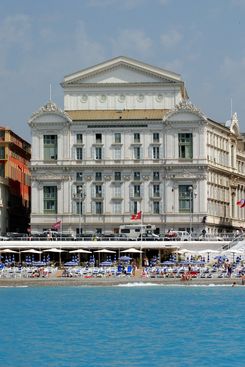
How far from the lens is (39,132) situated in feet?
533

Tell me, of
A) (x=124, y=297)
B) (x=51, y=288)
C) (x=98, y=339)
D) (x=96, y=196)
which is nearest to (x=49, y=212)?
(x=96, y=196)

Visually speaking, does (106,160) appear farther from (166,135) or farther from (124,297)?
(124,297)

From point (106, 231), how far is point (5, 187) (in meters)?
20.2

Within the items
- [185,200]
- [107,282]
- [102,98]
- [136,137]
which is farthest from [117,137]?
[107,282]

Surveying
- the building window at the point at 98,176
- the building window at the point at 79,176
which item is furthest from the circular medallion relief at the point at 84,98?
the building window at the point at 98,176

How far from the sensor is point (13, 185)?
7254 inches

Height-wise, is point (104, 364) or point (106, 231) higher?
point (106, 231)

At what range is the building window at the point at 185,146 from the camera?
16212cm

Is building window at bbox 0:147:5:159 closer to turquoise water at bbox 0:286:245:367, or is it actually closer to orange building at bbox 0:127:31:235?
orange building at bbox 0:127:31:235

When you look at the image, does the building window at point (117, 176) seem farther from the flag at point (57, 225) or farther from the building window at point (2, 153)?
the building window at point (2, 153)

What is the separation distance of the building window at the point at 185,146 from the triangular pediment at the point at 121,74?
8730 millimetres

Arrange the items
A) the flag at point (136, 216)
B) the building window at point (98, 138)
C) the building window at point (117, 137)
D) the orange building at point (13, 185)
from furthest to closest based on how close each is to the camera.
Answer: the orange building at point (13, 185) < the building window at point (98, 138) < the building window at point (117, 137) < the flag at point (136, 216)

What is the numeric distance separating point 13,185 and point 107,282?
6578cm

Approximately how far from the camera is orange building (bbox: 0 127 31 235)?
17412 cm
